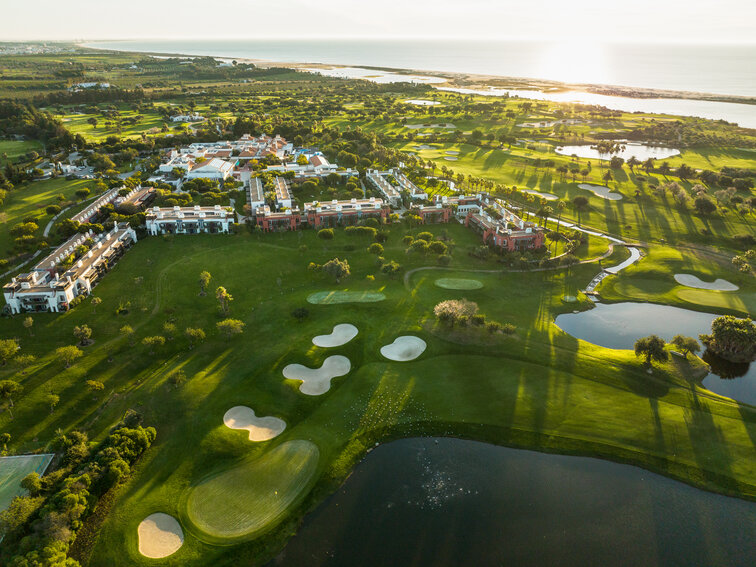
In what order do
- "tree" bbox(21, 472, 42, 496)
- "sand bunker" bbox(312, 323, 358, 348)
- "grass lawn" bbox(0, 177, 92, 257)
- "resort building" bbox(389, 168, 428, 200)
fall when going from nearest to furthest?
"tree" bbox(21, 472, 42, 496), "sand bunker" bbox(312, 323, 358, 348), "grass lawn" bbox(0, 177, 92, 257), "resort building" bbox(389, 168, 428, 200)

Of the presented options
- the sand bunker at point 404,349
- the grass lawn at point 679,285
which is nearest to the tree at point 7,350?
the sand bunker at point 404,349

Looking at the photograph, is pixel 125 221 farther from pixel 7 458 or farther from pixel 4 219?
pixel 7 458

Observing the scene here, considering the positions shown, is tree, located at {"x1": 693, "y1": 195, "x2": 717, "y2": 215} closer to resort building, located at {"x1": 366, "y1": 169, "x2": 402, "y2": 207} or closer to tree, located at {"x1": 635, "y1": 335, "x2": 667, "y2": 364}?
resort building, located at {"x1": 366, "y1": 169, "x2": 402, "y2": 207}

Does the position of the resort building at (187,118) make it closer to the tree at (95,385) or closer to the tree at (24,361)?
the tree at (24,361)

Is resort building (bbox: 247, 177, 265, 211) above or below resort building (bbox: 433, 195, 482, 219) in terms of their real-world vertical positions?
below

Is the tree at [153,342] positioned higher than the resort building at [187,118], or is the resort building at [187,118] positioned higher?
the resort building at [187,118]

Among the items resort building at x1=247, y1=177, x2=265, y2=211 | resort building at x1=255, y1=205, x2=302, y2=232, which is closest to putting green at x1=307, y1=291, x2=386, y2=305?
resort building at x1=255, y1=205, x2=302, y2=232
